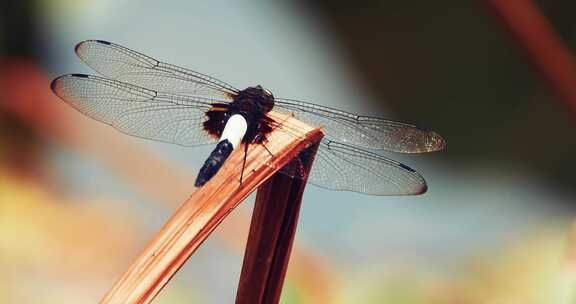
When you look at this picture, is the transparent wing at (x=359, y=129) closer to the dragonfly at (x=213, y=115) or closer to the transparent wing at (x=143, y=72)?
the dragonfly at (x=213, y=115)

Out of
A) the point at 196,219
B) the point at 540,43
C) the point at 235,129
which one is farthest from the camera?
the point at 540,43

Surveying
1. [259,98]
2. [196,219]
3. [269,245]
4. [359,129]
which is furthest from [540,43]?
[196,219]

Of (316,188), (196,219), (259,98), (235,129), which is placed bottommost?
(196,219)

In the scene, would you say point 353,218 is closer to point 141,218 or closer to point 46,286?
point 141,218

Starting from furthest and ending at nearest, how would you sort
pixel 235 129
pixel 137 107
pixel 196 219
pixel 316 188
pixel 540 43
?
pixel 316 188 → pixel 540 43 → pixel 137 107 → pixel 235 129 → pixel 196 219

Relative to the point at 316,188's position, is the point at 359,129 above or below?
below

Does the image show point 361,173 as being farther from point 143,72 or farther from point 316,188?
point 316,188

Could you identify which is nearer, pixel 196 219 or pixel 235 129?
pixel 196 219
